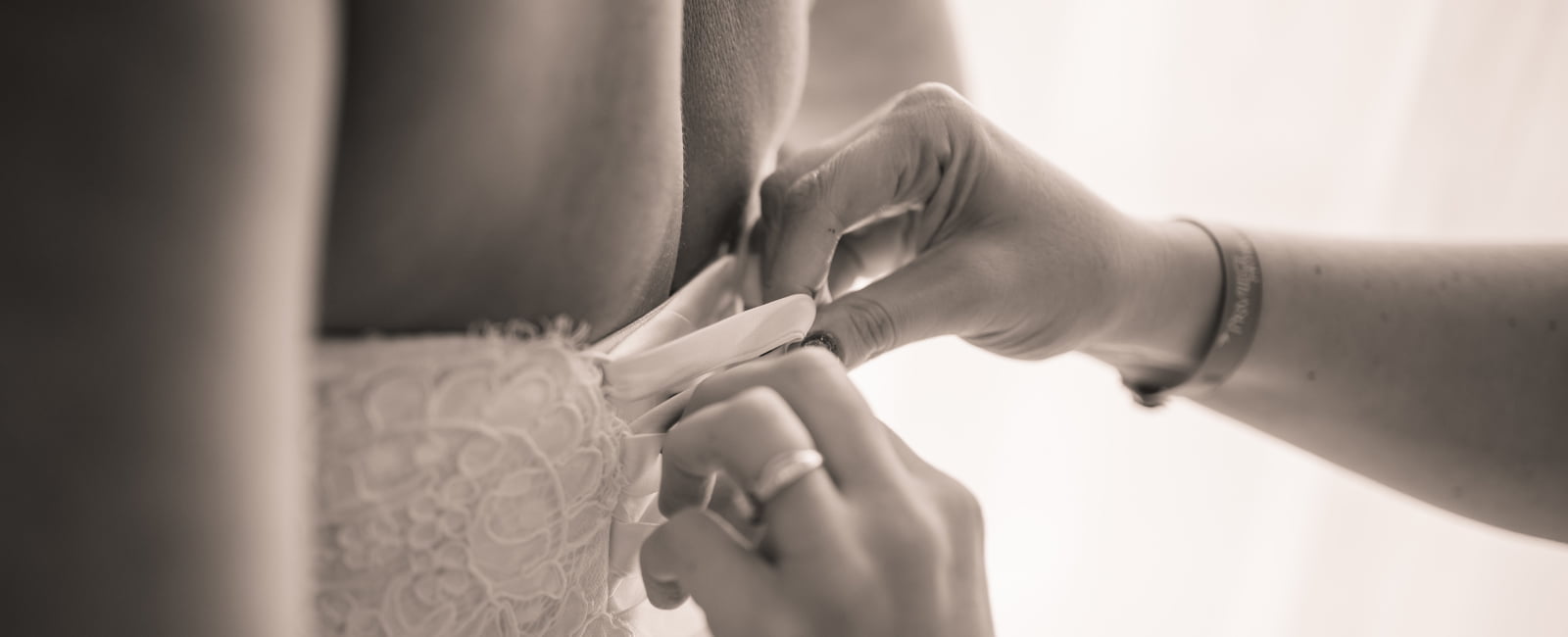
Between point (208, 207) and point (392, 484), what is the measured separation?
177mm

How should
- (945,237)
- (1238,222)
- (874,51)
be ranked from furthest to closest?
(1238,222), (874,51), (945,237)

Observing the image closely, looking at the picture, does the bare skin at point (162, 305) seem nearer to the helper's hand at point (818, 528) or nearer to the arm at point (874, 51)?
the helper's hand at point (818, 528)

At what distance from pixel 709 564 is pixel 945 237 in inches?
15.7

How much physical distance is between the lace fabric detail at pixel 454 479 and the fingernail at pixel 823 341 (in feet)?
0.58

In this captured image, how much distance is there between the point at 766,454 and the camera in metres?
0.37

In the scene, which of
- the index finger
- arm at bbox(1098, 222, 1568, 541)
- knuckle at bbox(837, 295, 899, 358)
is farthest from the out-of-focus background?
knuckle at bbox(837, 295, 899, 358)

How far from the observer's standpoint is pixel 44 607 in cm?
22

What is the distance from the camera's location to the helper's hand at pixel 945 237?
586mm

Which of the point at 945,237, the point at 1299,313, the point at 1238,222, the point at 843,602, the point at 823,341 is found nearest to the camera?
the point at 843,602

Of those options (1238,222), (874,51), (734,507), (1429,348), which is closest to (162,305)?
(734,507)

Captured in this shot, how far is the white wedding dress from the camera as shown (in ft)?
1.17

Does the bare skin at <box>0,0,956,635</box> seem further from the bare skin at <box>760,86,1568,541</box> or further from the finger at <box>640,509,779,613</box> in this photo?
the bare skin at <box>760,86,1568,541</box>

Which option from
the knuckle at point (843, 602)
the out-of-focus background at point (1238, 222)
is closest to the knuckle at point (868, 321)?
the knuckle at point (843, 602)

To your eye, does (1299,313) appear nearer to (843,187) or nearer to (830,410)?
(843,187)
